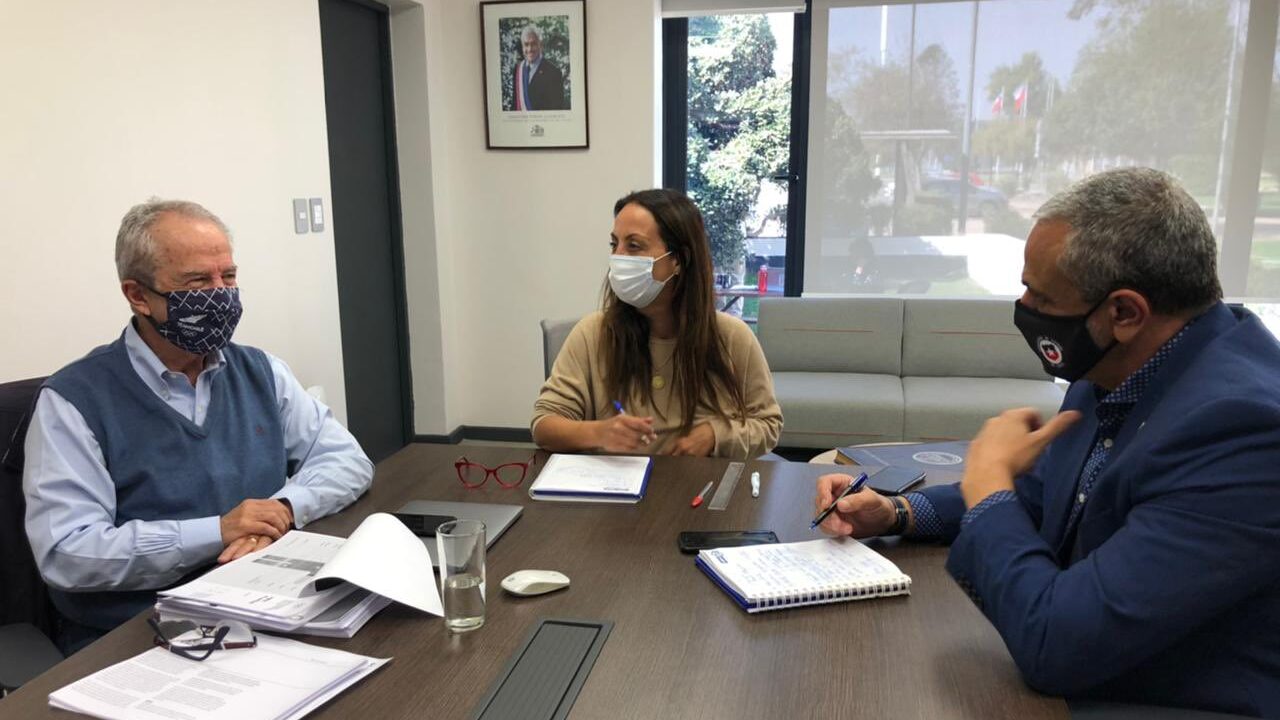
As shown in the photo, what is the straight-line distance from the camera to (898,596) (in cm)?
126

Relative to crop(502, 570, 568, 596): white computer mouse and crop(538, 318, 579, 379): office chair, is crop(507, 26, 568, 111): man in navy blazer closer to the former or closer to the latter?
crop(538, 318, 579, 379): office chair

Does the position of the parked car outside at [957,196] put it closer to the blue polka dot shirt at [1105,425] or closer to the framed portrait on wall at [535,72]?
the framed portrait on wall at [535,72]

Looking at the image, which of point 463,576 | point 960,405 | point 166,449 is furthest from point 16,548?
point 960,405

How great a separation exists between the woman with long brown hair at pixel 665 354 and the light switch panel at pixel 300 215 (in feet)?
5.10

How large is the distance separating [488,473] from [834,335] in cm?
292

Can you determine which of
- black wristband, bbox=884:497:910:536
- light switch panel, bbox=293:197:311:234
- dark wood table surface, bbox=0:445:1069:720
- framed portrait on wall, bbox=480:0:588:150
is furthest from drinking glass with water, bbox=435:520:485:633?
framed portrait on wall, bbox=480:0:588:150

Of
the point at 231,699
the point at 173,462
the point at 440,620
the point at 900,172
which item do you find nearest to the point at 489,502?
the point at 440,620

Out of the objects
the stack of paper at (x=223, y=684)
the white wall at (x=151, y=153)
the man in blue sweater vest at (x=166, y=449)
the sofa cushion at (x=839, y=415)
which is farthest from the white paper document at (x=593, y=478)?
the sofa cushion at (x=839, y=415)

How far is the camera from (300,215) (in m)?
3.26

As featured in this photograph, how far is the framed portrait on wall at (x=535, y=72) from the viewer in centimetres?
430

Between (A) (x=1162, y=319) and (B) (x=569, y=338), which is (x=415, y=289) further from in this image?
(A) (x=1162, y=319)

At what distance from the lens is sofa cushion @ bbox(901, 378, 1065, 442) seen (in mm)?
3746

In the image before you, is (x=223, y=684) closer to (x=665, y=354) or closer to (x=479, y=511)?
(x=479, y=511)

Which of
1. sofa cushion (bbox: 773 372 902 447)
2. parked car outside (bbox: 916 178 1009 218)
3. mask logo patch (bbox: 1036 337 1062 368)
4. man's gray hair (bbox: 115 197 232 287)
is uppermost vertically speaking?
parked car outside (bbox: 916 178 1009 218)
